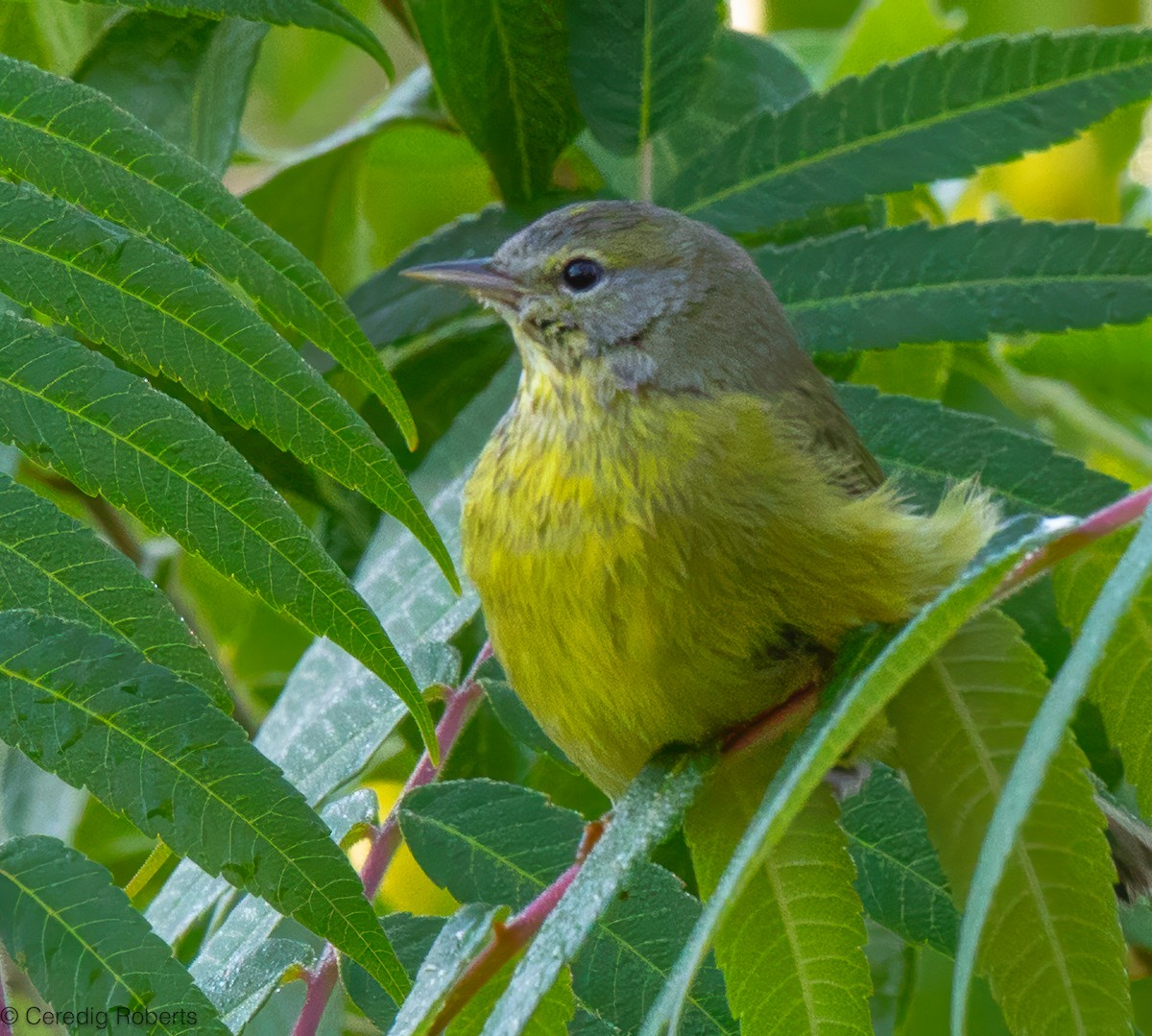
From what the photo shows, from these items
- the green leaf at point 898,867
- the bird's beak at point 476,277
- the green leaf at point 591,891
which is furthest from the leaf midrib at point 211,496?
the bird's beak at point 476,277

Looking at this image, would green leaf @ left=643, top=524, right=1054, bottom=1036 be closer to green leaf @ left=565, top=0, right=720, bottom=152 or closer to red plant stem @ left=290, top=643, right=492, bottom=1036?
red plant stem @ left=290, top=643, right=492, bottom=1036

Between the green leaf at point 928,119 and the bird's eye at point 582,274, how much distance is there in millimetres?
283

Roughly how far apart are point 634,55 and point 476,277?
523mm

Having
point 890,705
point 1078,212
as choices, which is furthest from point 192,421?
point 1078,212

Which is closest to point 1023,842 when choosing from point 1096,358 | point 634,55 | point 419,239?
point 634,55

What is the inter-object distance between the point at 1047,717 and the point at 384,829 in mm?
1219

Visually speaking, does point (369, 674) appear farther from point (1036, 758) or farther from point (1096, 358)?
point (1096, 358)

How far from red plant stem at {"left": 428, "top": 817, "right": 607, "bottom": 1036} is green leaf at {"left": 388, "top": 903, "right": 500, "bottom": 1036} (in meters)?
0.01

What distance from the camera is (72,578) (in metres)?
1.81

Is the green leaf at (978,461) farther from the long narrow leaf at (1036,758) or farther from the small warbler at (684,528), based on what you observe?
the long narrow leaf at (1036,758)

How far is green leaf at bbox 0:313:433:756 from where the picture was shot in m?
1.80

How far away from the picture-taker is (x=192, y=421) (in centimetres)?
181

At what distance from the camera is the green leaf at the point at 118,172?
184 cm

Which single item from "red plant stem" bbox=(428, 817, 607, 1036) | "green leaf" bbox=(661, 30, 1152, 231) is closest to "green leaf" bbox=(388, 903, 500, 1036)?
"red plant stem" bbox=(428, 817, 607, 1036)
